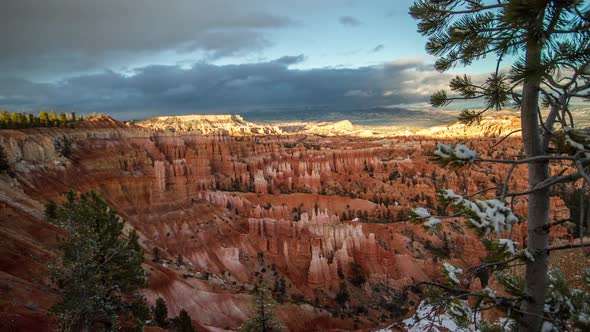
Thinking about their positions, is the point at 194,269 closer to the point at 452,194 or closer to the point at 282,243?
the point at 282,243

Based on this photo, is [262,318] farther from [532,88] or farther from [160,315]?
[532,88]

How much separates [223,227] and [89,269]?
108 ft

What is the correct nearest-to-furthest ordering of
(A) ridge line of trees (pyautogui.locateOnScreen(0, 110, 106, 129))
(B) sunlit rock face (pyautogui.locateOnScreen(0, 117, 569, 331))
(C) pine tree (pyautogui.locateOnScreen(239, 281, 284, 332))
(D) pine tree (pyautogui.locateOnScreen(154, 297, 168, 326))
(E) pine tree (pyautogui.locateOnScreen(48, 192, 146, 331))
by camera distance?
(E) pine tree (pyautogui.locateOnScreen(48, 192, 146, 331))
(C) pine tree (pyautogui.locateOnScreen(239, 281, 284, 332))
(D) pine tree (pyautogui.locateOnScreen(154, 297, 168, 326))
(B) sunlit rock face (pyautogui.locateOnScreen(0, 117, 569, 331))
(A) ridge line of trees (pyautogui.locateOnScreen(0, 110, 106, 129))

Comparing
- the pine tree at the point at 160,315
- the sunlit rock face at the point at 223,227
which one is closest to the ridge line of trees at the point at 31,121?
the sunlit rock face at the point at 223,227

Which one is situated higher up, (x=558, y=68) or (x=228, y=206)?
(x=558, y=68)

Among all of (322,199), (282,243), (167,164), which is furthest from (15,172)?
(322,199)

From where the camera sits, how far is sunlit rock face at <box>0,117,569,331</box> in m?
27.8

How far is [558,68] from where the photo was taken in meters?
2.97

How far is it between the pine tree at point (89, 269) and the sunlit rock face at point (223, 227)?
4639 millimetres

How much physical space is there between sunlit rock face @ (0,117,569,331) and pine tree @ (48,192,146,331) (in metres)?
4.64

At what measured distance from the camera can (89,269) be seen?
10789 millimetres

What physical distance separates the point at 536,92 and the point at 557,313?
7.87 feet

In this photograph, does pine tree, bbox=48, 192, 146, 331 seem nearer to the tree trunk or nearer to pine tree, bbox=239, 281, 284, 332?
pine tree, bbox=239, 281, 284, 332

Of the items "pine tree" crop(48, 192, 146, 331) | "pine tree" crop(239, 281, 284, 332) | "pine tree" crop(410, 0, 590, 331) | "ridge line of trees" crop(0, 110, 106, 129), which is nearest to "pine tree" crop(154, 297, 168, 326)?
"pine tree" crop(239, 281, 284, 332)
